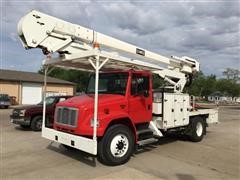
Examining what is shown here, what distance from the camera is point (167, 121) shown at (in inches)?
368

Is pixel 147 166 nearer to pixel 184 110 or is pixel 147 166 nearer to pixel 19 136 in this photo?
pixel 184 110

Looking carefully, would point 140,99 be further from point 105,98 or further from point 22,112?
point 22,112

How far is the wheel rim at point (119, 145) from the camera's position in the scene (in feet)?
23.7

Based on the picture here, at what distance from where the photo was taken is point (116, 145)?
287 inches

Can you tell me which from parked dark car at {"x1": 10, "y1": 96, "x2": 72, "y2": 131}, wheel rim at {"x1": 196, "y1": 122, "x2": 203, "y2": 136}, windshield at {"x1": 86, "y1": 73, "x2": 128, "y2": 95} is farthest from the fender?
parked dark car at {"x1": 10, "y1": 96, "x2": 72, "y2": 131}

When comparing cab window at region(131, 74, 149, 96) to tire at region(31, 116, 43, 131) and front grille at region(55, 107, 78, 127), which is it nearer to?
front grille at region(55, 107, 78, 127)

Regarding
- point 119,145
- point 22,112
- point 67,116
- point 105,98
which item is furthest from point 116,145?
point 22,112

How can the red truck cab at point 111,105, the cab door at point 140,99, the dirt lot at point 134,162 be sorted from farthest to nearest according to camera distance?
the cab door at point 140,99 < the red truck cab at point 111,105 < the dirt lot at point 134,162

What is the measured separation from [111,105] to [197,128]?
4.76m

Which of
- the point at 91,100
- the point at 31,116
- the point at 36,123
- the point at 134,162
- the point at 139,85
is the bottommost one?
the point at 134,162

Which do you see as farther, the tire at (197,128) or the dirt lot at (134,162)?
the tire at (197,128)

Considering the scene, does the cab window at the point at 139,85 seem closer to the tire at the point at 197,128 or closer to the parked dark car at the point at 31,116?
the tire at the point at 197,128

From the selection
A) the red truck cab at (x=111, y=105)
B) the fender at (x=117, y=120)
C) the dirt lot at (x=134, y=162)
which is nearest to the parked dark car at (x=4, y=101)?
the dirt lot at (x=134, y=162)

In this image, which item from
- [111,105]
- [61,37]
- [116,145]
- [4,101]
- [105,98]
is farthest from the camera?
[4,101]
